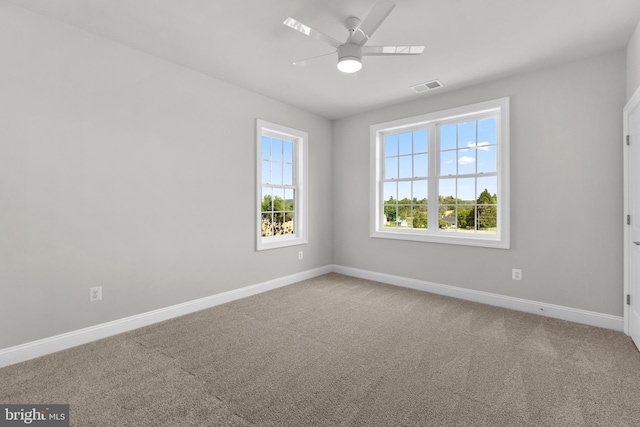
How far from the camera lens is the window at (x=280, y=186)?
13.9 feet

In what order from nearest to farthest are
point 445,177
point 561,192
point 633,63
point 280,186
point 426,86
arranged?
point 633,63 → point 561,192 → point 426,86 → point 445,177 → point 280,186

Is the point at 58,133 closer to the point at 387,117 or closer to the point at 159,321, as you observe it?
the point at 159,321

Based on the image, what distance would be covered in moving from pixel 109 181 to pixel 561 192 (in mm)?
4583

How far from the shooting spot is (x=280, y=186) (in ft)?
15.0

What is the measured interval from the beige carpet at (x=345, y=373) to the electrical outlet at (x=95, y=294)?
380 millimetres

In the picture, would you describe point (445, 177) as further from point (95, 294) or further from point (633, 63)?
point (95, 294)

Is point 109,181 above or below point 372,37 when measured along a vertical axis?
below

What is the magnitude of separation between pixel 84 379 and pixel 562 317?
438cm

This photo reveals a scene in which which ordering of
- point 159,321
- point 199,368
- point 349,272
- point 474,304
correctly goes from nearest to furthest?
point 199,368
point 159,321
point 474,304
point 349,272

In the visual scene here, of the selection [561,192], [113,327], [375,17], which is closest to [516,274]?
[561,192]

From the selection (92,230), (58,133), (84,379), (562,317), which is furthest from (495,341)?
(58,133)

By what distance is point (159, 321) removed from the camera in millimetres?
3129

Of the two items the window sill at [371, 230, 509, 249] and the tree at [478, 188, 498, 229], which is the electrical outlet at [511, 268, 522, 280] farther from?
the tree at [478, 188, 498, 229]

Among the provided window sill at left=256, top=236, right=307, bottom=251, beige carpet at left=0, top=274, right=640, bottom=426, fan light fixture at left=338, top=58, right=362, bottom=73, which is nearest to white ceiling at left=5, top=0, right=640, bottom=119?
fan light fixture at left=338, top=58, right=362, bottom=73
